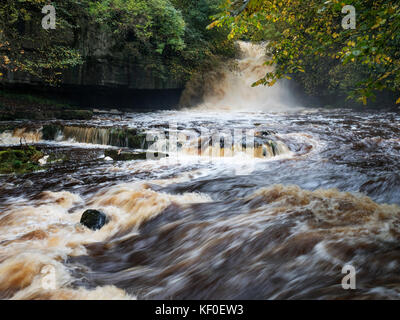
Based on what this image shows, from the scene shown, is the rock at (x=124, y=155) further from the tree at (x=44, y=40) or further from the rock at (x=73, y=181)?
the tree at (x=44, y=40)

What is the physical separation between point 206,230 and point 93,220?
1651 mm

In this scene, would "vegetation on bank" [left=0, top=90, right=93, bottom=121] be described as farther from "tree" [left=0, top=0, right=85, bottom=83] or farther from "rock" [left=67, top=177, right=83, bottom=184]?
"rock" [left=67, top=177, right=83, bottom=184]

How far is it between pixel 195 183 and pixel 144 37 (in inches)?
516

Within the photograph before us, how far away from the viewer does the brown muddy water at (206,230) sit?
2.62 meters

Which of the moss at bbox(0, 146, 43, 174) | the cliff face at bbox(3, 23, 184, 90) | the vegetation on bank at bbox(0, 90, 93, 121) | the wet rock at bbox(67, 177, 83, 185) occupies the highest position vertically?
the cliff face at bbox(3, 23, 184, 90)

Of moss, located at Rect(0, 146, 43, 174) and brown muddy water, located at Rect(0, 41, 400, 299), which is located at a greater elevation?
moss, located at Rect(0, 146, 43, 174)

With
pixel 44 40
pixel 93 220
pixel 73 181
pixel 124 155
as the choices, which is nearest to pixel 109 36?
pixel 44 40

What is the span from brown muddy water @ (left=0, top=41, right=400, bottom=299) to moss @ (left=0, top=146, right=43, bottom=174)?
533 millimetres

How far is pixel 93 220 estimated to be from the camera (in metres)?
4.15

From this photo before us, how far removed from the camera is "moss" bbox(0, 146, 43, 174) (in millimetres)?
6750

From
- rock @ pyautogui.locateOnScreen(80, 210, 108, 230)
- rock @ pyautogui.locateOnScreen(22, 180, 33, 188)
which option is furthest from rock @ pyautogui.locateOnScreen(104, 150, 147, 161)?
rock @ pyautogui.locateOnScreen(80, 210, 108, 230)

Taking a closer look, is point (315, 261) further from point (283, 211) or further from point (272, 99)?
point (272, 99)

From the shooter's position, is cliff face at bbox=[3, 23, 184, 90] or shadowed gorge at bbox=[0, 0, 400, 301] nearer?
shadowed gorge at bbox=[0, 0, 400, 301]
